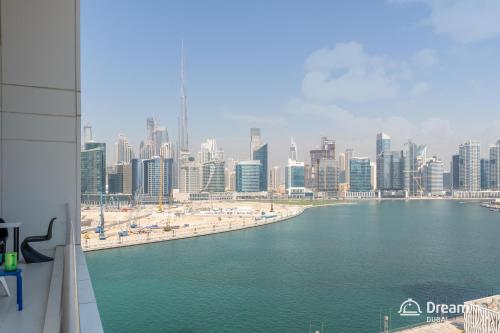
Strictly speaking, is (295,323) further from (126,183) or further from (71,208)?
(126,183)

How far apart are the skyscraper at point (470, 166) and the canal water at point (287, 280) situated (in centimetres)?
3408

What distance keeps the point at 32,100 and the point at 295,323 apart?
6129 millimetres

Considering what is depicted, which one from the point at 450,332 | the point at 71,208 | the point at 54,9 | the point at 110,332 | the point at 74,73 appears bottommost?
the point at 110,332

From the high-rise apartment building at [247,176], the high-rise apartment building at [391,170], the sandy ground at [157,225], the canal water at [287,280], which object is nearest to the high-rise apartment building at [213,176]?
the high-rise apartment building at [247,176]

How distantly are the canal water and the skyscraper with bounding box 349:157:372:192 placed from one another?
31.2 meters

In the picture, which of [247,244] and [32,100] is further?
[247,244]

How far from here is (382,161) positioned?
4988cm

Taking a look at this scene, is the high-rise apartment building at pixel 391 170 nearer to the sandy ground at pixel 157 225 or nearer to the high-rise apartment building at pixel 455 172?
the high-rise apartment building at pixel 455 172

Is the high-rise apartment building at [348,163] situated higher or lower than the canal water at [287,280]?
higher

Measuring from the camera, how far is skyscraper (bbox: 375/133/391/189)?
4878cm

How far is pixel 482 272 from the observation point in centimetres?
1038

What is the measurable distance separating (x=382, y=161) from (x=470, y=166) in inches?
398

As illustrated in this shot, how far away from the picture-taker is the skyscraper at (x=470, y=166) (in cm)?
4581

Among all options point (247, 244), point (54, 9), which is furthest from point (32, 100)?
point (247, 244)
